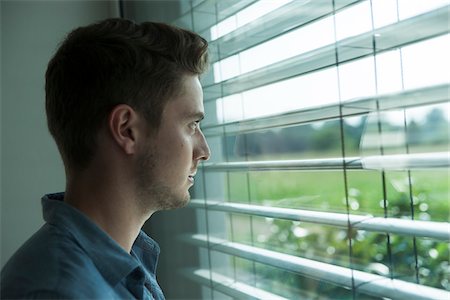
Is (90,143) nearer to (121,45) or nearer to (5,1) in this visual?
(121,45)

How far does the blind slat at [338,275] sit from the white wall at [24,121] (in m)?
0.87

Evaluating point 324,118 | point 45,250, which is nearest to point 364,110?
point 324,118

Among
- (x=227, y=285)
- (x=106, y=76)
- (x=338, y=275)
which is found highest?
(x=106, y=76)

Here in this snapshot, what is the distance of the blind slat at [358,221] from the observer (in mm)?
1172

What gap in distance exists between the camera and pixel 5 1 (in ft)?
7.49

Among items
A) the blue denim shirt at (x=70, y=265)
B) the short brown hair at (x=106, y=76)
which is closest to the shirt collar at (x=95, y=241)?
the blue denim shirt at (x=70, y=265)

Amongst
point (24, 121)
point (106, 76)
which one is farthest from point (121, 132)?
point (24, 121)

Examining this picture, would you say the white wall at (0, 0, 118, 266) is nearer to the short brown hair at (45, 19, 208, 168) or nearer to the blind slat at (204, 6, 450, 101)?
the blind slat at (204, 6, 450, 101)

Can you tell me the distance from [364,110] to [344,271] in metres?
0.43

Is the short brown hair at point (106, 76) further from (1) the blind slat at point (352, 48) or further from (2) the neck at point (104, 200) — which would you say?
(1) the blind slat at point (352, 48)

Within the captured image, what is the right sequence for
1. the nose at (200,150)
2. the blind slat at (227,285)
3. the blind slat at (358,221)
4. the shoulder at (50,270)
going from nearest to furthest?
the shoulder at (50,270), the blind slat at (358,221), the nose at (200,150), the blind slat at (227,285)

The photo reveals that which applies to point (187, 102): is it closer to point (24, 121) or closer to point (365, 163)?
→ point (365, 163)

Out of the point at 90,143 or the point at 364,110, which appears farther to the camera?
the point at 364,110

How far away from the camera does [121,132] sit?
3.83ft
